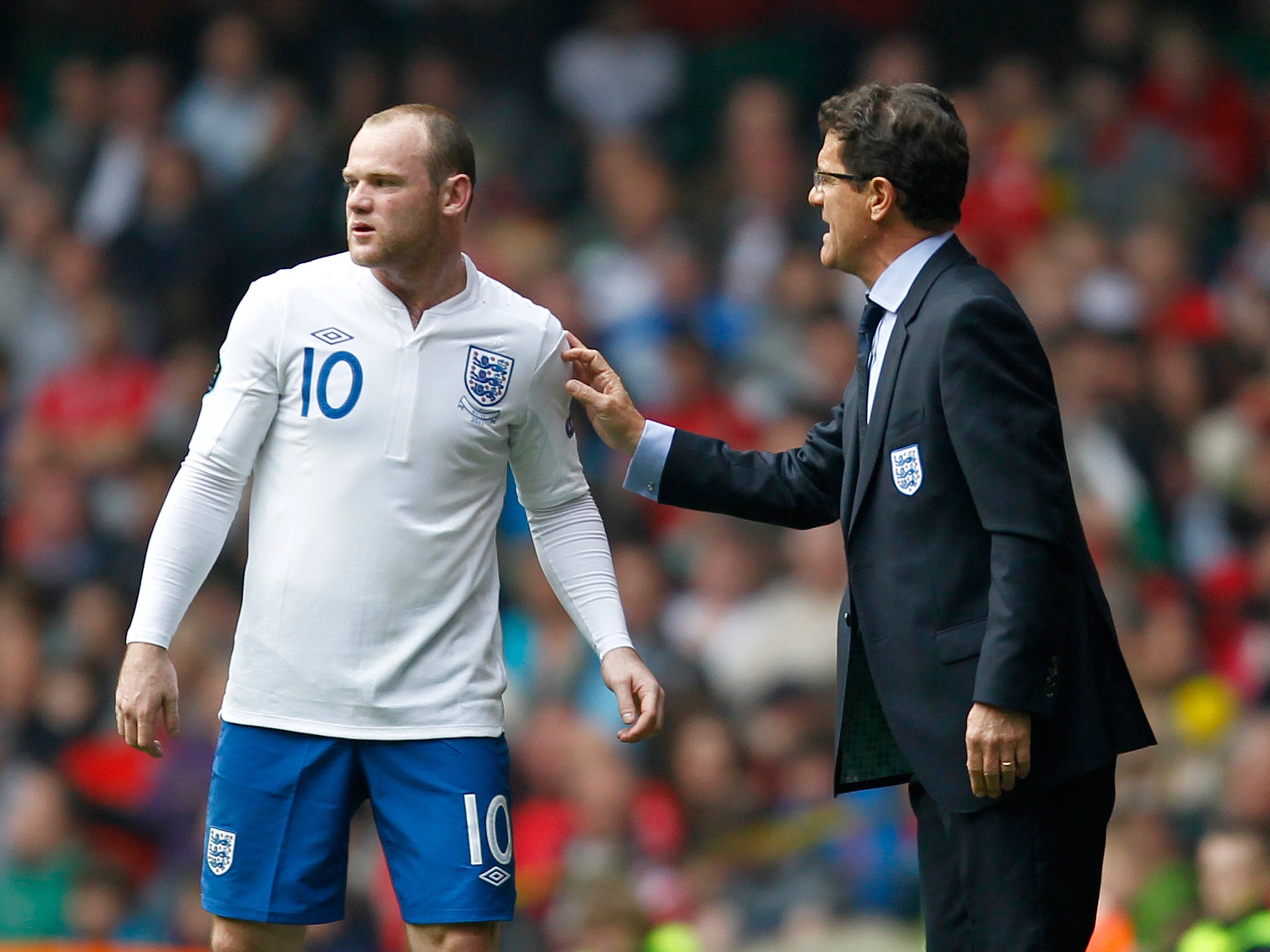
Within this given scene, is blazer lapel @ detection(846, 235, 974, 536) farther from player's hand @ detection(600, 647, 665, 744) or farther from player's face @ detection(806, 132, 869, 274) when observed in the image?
player's hand @ detection(600, 647, 665, 744)

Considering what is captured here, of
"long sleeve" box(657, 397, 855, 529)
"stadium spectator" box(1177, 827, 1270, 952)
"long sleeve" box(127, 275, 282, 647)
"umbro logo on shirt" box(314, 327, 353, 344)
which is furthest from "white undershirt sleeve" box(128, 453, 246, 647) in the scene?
"stadium spectator" box(1177, 827, 1270, 952)

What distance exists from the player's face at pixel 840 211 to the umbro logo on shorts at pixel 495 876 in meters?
1.37

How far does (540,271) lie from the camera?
28.3 feet

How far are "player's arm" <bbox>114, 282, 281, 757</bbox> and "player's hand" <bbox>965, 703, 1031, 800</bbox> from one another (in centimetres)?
150

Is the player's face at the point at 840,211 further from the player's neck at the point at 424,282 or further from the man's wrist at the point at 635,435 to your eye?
the player's neck at the point at 424,282

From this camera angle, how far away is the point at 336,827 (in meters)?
3.52

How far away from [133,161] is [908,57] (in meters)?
4.18

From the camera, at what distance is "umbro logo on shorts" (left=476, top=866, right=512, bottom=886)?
348 centimetres

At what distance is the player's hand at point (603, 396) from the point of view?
379cm

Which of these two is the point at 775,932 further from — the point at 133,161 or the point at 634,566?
the point at 133,161

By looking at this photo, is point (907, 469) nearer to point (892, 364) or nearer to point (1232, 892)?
point (892, 364)

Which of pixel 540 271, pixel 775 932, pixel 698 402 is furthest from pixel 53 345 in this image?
pixel 775 932

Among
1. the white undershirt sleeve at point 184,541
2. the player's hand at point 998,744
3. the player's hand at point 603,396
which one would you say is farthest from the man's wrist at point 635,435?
the player's hand at point 998,744

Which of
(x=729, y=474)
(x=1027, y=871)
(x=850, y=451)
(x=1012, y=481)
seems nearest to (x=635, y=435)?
(x=729, y=474)
